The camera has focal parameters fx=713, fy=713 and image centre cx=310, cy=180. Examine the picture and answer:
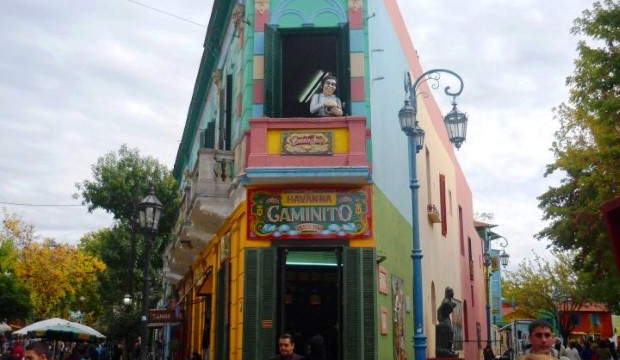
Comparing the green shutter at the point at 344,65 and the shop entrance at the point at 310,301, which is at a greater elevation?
the green shutter at the point at 344,65

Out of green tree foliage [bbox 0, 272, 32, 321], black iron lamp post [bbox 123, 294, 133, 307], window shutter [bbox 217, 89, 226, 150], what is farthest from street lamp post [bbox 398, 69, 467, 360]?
green tree foliage [bbox 0, 272, 32, 321]

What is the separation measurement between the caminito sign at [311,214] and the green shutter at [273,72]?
1565 mm

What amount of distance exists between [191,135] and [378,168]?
15.2 meters

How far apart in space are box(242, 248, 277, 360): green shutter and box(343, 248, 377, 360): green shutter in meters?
1.28

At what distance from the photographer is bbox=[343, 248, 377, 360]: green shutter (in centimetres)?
1237

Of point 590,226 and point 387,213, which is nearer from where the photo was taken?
point 387,213

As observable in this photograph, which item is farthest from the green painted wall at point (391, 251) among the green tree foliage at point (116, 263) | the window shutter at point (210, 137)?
the green tree foliage at point (116, 263)

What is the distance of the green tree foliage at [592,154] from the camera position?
19422 millimetres

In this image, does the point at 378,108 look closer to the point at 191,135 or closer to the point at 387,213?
the point at 387,213

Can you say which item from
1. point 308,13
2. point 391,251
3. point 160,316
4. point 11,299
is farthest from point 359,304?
point 11,299

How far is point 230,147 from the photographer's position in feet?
53.0

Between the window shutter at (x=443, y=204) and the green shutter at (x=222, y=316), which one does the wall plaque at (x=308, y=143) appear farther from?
the window shutter at (x=443, y=204)

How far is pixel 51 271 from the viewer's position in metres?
45.8

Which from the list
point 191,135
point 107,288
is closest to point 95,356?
point 107,288
